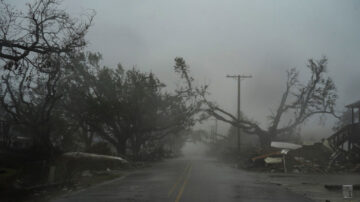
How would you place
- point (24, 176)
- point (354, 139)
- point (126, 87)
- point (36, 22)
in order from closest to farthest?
point (36, 22)
point (24, 176)
point (354, 139)
point (126, 87)

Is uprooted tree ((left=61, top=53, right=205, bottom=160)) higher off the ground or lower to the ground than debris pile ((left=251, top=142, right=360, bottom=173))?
higher

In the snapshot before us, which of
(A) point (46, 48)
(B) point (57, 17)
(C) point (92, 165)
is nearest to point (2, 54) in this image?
(A) point (46, 48)

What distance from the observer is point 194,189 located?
16.8m

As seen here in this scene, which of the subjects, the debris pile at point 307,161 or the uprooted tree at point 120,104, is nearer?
the debris pile at point 307,161

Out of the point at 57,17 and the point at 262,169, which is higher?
the point at 57,17

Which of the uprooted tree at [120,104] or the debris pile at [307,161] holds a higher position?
the uprooted tree at [120,104]

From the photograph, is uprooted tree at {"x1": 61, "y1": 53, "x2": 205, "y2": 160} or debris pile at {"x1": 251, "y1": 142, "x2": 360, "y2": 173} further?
uprooted tree at {"x1": 61, "y1": 53, "x2": 205, "y2": 160}

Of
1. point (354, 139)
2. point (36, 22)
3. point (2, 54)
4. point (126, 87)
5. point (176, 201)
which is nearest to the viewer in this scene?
point (176, 201)

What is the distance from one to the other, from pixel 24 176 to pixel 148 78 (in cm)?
2807

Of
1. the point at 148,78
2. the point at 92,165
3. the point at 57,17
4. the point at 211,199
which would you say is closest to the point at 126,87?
the point at 148,78

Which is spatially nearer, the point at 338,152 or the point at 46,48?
the point at 46,48

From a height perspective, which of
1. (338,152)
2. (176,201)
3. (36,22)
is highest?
(36,22)

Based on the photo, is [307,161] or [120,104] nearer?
[307,161]

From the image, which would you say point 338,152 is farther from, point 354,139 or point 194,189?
point 194,189
